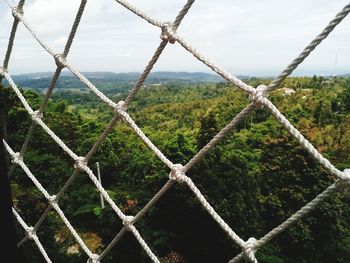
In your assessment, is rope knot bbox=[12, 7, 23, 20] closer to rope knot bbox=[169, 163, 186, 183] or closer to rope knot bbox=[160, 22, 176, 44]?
rope knot bbox=[160, 22, 176, 44]

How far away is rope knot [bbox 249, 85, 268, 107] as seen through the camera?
3.26 feet

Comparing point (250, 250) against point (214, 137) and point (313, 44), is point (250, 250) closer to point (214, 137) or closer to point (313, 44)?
point (214, 137)

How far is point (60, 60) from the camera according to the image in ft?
5.39

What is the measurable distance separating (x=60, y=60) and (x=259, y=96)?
0.97m

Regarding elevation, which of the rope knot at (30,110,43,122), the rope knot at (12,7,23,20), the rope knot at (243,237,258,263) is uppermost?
the rope knot at (12,7,23,20)

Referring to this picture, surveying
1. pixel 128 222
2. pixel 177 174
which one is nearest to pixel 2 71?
pixel 128 222

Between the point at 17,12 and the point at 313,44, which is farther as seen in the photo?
the point at 17,12

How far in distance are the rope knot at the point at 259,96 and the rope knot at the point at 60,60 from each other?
36.4 inches

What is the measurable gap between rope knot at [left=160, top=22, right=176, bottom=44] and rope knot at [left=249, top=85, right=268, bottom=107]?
1.10ft

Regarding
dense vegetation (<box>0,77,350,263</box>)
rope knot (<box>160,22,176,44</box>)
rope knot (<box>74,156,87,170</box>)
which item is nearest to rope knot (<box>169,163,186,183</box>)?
rope knot (<box>160,22,176,44</box>)

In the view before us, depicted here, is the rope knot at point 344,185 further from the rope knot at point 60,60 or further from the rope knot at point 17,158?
the rope knot at point 17,158

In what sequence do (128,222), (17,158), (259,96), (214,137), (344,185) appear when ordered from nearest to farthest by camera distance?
(344,185) → (259,96) → (214,137) → (128,222) → (17,158)

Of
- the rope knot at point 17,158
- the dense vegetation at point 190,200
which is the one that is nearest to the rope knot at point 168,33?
the rope knot at point 17,158

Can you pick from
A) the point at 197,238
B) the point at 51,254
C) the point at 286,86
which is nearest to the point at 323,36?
the point at 51,254
